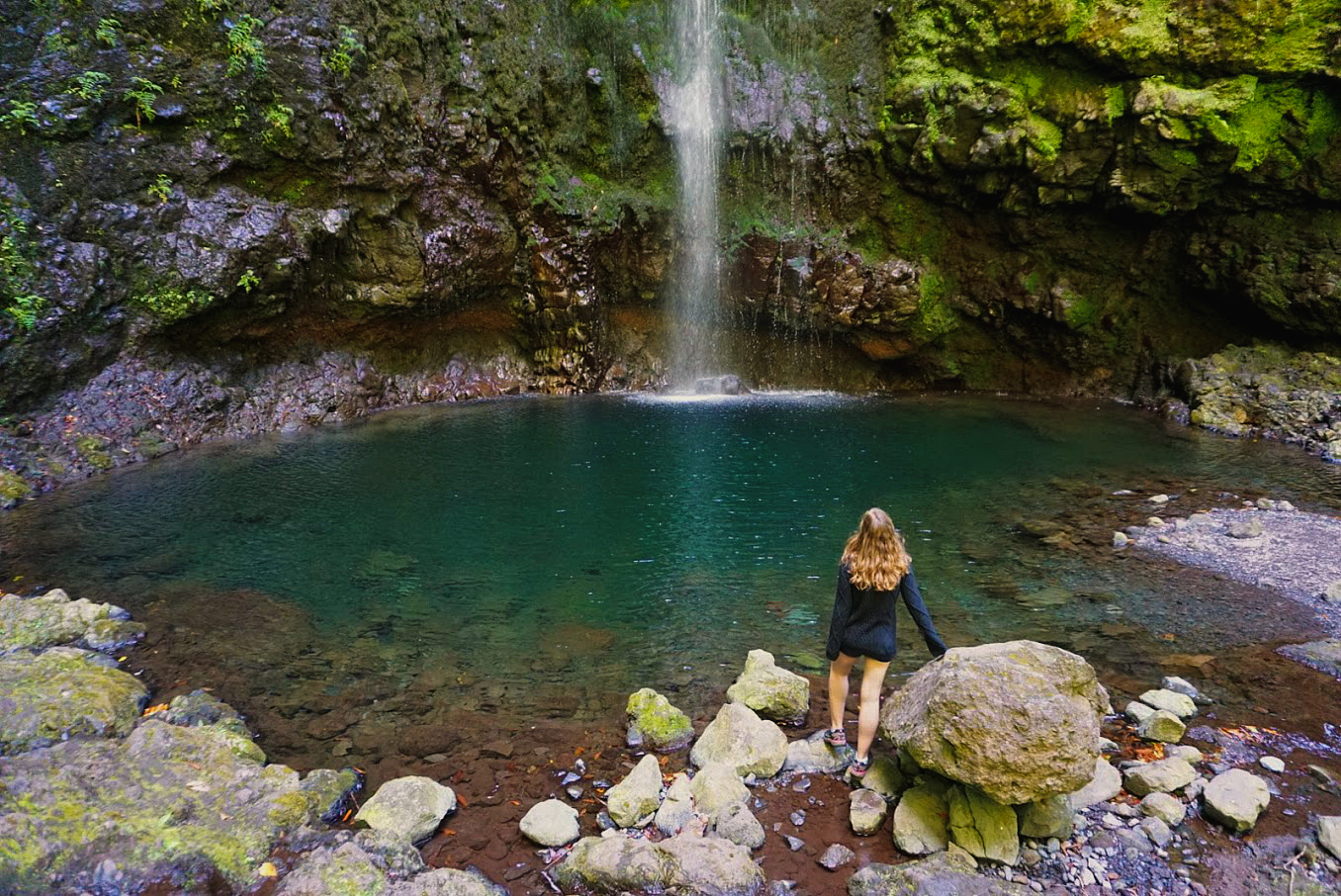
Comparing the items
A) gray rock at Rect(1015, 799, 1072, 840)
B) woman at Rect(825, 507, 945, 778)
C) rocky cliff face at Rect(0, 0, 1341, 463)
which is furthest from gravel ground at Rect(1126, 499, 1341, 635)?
rocky cliff face at Rect(0, 0, 1341, 463)

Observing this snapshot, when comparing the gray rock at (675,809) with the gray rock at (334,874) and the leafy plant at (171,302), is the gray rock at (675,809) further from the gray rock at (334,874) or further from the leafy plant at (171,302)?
the leafy plant at (171,302)

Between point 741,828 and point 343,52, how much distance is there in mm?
21398

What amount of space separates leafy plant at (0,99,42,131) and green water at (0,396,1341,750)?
25.3 feet

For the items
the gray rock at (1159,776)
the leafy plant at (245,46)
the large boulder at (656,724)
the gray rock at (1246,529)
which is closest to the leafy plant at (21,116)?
the leafy plant at (245,46)

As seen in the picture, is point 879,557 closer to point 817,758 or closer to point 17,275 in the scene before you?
point 817,758

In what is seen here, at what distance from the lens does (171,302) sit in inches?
644

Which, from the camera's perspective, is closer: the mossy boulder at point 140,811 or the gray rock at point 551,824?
the mossy boulder at point 140,811

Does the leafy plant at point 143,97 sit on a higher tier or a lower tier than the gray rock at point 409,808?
higher

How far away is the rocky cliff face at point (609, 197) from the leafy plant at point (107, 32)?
262 mm

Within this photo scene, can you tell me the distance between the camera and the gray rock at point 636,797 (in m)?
4.81

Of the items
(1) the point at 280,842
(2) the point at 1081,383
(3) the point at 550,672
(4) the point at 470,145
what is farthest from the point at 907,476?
(4) the point at 470,145

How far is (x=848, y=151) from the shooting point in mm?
22781

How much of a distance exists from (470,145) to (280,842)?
20.9 meters

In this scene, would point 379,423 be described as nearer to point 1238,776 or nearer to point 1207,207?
point 1238,776
